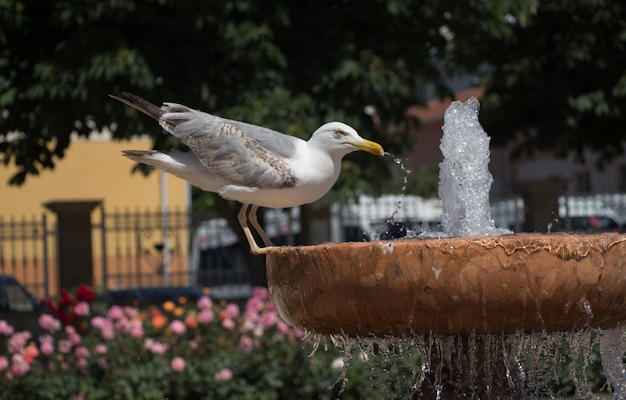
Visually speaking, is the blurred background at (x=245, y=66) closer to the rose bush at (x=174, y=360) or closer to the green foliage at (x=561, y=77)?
the green foliage at (x=561, y=77)

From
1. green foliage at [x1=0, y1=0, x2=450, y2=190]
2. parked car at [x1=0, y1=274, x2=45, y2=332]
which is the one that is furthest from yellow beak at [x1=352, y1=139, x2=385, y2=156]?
parked car at [x1=0, y1=274, x2=45, y2=332]

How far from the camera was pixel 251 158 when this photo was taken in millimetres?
→ 5340

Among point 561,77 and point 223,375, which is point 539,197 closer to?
point 561,77

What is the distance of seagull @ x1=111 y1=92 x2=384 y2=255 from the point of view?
16.7 ft

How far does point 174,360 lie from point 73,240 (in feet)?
26.7

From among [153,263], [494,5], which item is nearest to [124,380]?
[494,5]

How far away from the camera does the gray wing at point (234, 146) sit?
17.2 feet

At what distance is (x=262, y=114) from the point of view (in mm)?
11742

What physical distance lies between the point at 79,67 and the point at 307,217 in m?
3.86

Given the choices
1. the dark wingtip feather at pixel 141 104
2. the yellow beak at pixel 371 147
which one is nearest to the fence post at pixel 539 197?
the dark wingtip feather at pixel 141 104

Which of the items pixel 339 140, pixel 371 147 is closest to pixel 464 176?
pixel 371 147

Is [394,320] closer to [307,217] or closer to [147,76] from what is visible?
[147,76]

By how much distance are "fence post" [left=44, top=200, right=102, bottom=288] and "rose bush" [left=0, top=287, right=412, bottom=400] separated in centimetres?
642

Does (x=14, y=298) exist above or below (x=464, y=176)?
below
